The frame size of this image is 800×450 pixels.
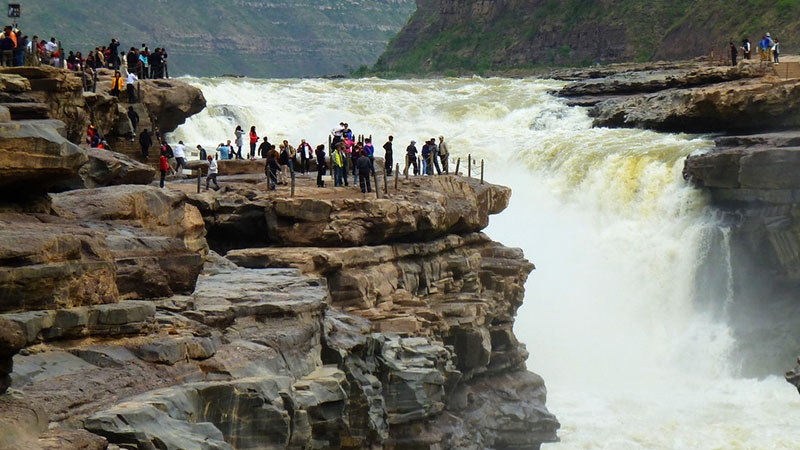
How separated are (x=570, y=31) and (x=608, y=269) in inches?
2715

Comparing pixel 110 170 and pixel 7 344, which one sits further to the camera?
pixel 110 170

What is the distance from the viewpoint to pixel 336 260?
1287 inches

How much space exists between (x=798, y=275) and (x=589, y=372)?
23.0 ft

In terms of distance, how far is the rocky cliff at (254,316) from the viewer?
22.0 metres

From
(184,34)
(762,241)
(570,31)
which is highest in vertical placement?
(184,34)

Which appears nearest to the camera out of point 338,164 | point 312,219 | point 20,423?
point 20,423

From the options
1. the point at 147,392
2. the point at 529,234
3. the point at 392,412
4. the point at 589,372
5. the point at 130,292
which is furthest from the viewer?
the point at 529,234

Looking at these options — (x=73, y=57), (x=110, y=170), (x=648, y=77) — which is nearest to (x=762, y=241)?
(x=73, y=57)

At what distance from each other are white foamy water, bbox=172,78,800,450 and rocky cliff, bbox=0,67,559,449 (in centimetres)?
389

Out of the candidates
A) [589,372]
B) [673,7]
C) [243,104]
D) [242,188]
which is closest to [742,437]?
[589,372]

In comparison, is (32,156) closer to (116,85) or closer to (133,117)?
(133,117)

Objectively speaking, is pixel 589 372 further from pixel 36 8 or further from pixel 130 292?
pixel 36 8

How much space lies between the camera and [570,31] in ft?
387

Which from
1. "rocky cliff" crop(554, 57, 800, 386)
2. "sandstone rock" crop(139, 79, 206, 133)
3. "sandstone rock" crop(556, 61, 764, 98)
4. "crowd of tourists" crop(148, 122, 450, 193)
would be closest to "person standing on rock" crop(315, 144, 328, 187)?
"crowd of tourists" crop(148, 122, 450, 193)
